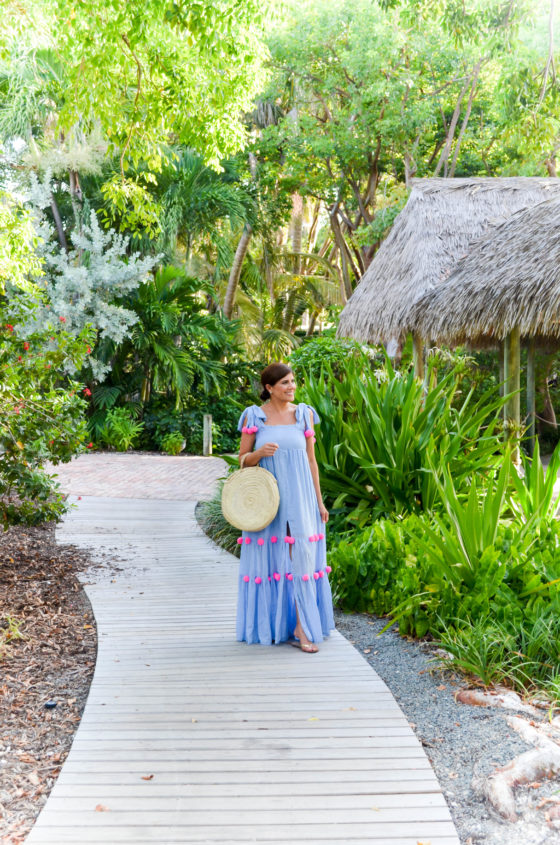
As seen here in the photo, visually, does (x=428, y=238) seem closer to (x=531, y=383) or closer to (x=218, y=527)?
(x=531, y=383)

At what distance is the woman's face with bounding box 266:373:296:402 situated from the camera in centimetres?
459

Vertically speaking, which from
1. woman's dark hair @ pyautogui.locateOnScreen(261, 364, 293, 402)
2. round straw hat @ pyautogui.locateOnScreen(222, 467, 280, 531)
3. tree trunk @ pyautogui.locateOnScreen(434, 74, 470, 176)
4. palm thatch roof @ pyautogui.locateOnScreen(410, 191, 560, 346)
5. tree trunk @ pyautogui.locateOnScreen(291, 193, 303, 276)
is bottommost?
round straw hat @ pyautogui.locateOnScreen(222, 467, 280, 531)

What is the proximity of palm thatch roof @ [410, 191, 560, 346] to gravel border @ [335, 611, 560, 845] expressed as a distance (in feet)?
19.4

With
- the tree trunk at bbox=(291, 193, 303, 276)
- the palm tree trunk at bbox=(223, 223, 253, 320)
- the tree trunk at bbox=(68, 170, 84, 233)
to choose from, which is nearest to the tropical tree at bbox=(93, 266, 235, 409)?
the tree trunk at bbox=(68, 170, 84, 233)

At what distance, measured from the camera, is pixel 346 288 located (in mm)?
22250

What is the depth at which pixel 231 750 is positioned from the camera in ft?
11.0

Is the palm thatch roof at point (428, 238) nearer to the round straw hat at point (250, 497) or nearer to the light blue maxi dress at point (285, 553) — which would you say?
the light blue maxi dress at point (285, 553)

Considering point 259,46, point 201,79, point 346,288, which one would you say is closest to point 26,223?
point 201,79

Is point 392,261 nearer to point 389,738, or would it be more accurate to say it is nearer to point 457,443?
point 457,443

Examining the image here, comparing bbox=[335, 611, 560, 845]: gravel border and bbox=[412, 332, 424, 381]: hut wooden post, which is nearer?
bbox=[335, 611, 560, 845]: gravel border

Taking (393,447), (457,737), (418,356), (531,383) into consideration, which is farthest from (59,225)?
(457,737)

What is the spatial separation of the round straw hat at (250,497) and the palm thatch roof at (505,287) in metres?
6.11

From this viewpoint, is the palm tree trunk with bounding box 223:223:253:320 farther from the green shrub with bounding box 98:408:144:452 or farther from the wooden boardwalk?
the wooden boardwalk

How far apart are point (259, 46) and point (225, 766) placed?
6.25m
